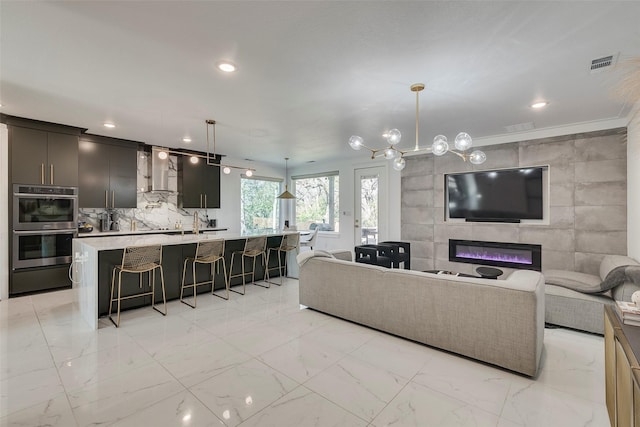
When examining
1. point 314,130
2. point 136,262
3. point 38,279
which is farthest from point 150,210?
point 314,130

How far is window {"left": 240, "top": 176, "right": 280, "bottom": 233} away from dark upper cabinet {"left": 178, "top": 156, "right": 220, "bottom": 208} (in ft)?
2.92

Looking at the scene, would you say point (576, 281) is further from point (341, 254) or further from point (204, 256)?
point (204, 256)

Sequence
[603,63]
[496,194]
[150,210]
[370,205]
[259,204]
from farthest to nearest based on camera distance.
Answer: [259,204] < [370,205] < [150,210] < [496,194] < [603,63]

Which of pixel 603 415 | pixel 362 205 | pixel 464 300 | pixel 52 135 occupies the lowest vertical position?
pixel 603 415

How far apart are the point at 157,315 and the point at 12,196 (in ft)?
9.49

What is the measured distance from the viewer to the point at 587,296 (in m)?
3.27

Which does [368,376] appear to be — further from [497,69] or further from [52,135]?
[52,135]

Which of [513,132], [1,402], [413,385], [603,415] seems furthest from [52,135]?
[513,132]

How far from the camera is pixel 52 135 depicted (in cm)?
451

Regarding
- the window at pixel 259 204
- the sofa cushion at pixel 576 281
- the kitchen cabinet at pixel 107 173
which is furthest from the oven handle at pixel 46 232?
the sofa cushion at pixel 576 281

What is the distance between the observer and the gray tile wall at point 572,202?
4125 mm

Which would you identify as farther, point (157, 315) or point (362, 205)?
point (362, 205)

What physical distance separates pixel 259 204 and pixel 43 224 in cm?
450

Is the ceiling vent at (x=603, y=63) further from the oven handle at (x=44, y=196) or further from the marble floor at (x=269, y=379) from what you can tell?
the oven handle at (x=44, y=196)
